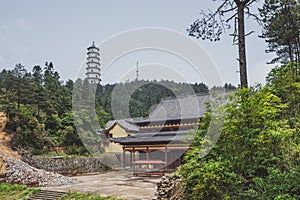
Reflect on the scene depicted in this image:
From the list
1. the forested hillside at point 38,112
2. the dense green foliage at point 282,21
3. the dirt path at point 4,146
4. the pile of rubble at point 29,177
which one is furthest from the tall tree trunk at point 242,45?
the forested hillside at point 38,112

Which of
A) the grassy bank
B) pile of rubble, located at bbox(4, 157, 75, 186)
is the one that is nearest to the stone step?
the grassy bank

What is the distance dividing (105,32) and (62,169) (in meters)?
7.34

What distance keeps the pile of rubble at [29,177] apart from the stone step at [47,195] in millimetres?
1284

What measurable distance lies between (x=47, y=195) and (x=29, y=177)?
2.57 metres

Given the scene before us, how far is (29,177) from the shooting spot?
11.0 meters

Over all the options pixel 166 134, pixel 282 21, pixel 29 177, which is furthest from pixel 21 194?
pixel 282 21

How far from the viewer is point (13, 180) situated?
1097cm

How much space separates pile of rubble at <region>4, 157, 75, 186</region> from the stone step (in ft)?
4.21

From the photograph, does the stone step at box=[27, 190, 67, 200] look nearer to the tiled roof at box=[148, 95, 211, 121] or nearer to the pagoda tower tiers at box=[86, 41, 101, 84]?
the tiled roof at box=[148, 95, 211, 121]

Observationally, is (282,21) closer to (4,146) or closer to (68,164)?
(68,164)

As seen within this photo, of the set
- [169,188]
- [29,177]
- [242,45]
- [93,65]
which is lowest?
[29,177]

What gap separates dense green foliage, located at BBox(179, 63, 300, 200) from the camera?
4993 mm

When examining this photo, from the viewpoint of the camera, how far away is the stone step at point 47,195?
868cm

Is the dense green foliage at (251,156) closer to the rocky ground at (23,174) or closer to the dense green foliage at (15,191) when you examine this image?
the dense green foliage at (15,191)
